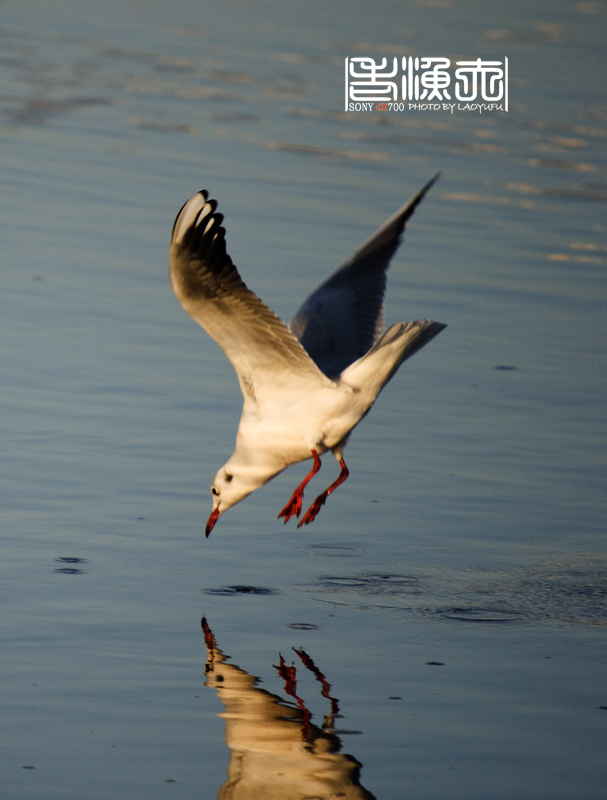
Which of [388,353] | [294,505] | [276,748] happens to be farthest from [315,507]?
[276,748]

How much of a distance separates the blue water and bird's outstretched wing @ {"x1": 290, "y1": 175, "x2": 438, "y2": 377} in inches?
23.2

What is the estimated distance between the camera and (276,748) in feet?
16.0

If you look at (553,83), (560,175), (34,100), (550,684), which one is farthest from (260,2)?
(550,684)

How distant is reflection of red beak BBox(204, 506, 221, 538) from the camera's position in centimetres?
658

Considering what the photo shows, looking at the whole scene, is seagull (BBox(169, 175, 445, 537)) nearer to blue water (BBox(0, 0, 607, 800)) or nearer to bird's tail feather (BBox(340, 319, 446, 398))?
bird's tail feather (BBox(340, 319, 446, 398))

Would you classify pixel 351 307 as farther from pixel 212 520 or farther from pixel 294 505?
pixel 212 520

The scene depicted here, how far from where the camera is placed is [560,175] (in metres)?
14.3

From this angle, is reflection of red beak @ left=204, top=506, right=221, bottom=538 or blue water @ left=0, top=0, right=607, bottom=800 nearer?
blue water @ left=0, top=0, right=607, bottom=800

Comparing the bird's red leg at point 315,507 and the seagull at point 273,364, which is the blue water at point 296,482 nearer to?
the bird's red leg at point 315,507

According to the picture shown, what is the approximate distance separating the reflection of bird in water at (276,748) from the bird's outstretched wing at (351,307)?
7.34 ft

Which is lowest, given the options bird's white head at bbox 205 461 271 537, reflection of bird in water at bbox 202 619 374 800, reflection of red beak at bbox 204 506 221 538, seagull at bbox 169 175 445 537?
reflection of bird in water at bbox 202 619 374 800

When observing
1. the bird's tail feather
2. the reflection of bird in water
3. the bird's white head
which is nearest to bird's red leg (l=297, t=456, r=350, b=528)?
the bird's white head

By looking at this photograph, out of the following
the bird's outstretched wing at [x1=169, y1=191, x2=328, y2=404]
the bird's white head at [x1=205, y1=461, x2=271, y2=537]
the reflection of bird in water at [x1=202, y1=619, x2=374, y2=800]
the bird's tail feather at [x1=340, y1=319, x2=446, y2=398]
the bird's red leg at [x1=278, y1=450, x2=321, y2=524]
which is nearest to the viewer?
the reflection of bird in water at [x1=202, y1=619, x2=374, y2=800]

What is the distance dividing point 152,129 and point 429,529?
898 centimetres
